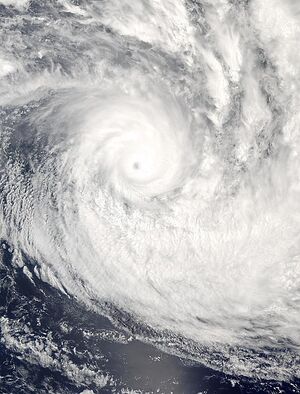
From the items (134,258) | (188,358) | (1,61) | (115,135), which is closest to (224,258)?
(134,258)

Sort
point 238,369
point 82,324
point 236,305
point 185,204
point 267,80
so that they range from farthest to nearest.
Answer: point 82,324 < point 238,369 < point 185,204 < point 236,305 < point 267,80

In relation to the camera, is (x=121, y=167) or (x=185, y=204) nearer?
(x=185, y=204)

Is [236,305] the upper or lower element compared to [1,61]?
lower

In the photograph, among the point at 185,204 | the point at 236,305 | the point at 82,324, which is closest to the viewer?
the point at 236,305

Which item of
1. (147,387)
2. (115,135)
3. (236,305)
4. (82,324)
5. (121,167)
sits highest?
(115,135)

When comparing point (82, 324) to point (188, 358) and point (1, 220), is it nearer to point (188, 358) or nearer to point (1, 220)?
point (188, 358)

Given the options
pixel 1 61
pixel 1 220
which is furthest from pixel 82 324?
pixel 1 61
